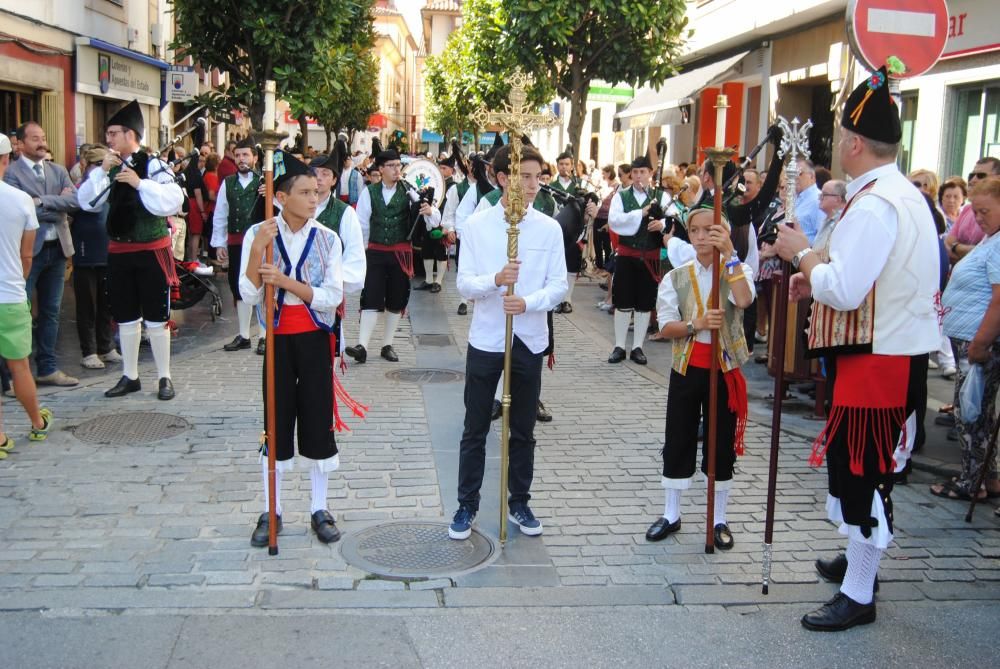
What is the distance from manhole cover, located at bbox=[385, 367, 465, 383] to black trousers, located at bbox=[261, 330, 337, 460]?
394cm

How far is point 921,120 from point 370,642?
1355 cm

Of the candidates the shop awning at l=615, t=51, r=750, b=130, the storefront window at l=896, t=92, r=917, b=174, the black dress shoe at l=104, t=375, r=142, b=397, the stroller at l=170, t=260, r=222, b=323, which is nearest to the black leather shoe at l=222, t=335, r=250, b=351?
the stroller at l=170, t=260, r=222, b=323

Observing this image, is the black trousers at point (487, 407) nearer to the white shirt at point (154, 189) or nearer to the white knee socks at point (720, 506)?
the white knee socks at point (720, 506)

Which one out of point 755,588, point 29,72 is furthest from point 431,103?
point 755,588

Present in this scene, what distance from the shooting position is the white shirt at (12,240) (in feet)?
20.9

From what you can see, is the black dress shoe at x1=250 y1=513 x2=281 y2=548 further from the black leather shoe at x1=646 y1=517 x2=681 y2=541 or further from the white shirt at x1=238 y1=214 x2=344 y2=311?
the black leather shoe at x1=646 y1=517 x2=681 y2=541

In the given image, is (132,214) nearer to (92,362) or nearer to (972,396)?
(92,362)

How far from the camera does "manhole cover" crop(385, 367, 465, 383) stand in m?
9.09

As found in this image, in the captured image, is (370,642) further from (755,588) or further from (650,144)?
(650,144)

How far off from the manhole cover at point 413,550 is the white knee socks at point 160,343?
3488 mm

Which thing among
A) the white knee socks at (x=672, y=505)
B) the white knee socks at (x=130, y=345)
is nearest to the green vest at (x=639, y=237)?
the white knee socks at (x=130, y=345)

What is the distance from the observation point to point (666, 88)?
2398 cm

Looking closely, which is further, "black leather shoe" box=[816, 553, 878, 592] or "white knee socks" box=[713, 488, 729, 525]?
"white knee socks" box=[713, 488, 729, 525]

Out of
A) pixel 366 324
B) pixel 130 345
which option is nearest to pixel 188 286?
pixel 366 324
